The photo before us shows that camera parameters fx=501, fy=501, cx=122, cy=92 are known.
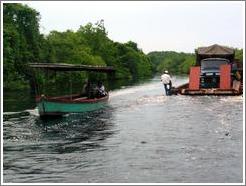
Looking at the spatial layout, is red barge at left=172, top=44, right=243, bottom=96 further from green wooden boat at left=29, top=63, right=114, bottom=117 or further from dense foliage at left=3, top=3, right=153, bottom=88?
dense foliage at left=3, top=3, right=153, bottom=88

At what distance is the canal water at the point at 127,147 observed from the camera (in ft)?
44.3

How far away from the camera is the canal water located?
44.3ft

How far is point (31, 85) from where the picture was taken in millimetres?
63719

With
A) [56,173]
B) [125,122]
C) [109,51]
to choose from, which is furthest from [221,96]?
[109,51]

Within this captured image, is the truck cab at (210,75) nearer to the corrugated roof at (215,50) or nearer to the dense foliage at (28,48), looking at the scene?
the corrugated roof at (215,50)

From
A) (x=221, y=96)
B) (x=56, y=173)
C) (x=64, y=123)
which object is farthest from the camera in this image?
(x=221, y=96)

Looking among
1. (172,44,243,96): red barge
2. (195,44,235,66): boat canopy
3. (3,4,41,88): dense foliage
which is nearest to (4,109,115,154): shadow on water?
(172,44,243,96): red barge

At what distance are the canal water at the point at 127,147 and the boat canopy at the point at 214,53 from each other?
16.1m

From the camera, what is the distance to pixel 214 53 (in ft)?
146

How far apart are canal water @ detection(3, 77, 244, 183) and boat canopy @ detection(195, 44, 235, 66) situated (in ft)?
52.7

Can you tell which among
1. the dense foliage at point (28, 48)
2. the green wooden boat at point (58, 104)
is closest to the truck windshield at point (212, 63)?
the dense foliage at point (28, 48)

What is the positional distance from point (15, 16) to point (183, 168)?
195 ft

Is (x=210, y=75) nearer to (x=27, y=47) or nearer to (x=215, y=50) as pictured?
(x=215, y=50)

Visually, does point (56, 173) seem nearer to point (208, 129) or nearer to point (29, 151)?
point (29, 151)
